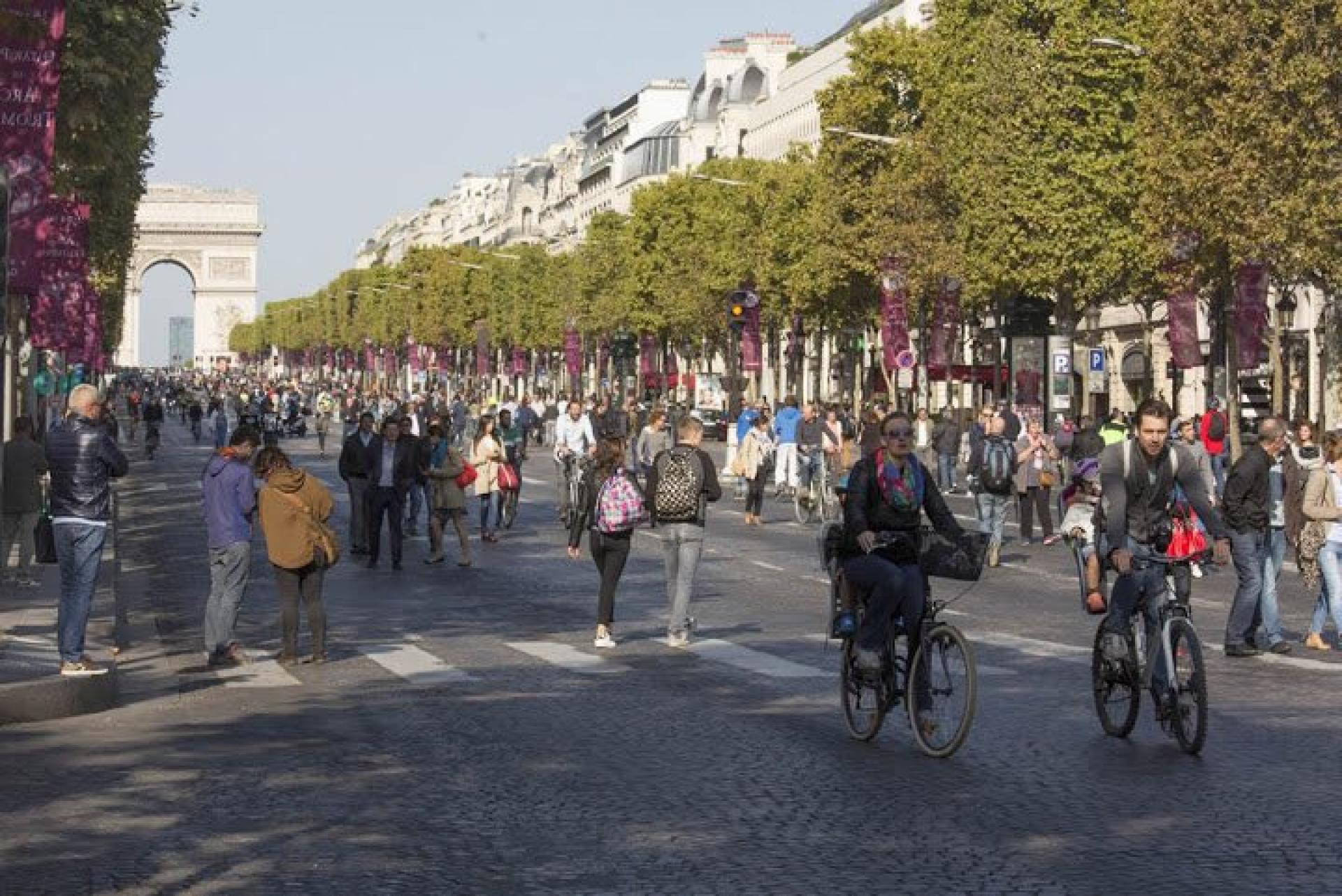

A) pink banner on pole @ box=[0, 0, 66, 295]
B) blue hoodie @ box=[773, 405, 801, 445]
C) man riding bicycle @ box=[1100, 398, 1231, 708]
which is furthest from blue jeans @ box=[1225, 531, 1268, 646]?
blue hoodie @ box=[773, 405, 801, 445]

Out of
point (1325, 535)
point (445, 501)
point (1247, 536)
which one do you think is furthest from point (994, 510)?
point (1247, 536)

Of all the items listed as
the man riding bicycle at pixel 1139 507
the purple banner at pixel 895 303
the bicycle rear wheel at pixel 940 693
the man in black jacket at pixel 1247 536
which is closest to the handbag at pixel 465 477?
the man in black jacket at pixel 1247 536

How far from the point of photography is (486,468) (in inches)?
1433

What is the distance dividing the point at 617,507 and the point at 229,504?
277cm

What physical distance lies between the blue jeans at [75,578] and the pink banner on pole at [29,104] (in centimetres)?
295

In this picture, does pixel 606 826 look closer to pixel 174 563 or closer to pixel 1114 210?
pixel 174 563

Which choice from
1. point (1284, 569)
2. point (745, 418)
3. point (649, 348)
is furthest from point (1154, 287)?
point (649, 348)

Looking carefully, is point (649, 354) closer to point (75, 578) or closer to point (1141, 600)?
point (75, 578)

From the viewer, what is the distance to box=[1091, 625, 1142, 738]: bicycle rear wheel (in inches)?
542

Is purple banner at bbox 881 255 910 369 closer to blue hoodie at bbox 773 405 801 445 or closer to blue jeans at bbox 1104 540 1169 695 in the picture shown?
blue hoodie at bbox 773 405 801 445

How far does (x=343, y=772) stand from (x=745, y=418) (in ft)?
113

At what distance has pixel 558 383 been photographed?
611 feet

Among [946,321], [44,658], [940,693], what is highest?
[946,321]

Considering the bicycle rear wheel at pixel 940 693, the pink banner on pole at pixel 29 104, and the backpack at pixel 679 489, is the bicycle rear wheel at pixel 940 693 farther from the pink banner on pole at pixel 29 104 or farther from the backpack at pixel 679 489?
the pink banner on pole at pixel 29 104
